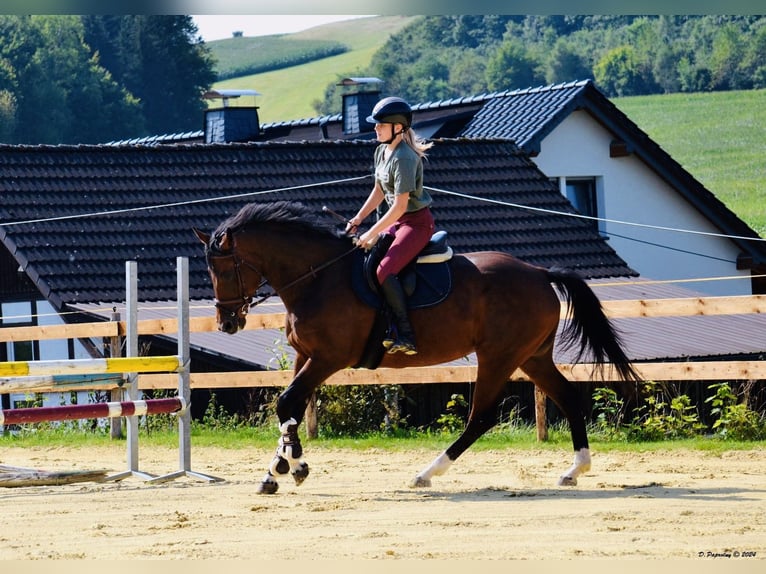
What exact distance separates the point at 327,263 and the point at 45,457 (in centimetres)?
453

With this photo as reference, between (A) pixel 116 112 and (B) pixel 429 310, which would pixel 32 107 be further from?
(B) pixel 429 310

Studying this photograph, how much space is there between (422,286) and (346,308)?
0.54 meters

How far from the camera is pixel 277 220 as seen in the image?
848 centimetres

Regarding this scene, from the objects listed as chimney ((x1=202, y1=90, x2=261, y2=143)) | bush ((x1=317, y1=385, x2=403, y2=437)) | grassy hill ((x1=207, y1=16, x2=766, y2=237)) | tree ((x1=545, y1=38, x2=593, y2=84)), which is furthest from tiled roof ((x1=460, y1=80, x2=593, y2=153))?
tree ((x1=545, y1=38, x2=593, y2=84))

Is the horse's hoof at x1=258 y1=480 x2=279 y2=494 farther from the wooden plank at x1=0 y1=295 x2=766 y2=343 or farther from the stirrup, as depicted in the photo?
the wooden plank at x1=0 y1=295 x2=766 y2=343

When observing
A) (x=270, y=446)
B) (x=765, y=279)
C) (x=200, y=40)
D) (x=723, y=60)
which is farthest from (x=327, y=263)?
(x=200, y=40)

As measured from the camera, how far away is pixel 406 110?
26.7ft

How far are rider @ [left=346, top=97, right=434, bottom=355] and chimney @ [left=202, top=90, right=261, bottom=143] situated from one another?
22.2 meters

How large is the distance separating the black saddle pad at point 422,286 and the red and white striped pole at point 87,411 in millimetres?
1726

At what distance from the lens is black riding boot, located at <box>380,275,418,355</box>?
8.13m

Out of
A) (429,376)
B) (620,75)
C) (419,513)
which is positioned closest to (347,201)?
(429,376)

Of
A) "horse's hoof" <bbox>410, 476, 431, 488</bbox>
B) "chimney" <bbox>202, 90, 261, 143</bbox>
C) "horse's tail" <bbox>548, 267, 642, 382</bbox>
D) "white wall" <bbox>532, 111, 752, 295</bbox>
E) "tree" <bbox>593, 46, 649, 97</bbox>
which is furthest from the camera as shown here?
"tree" <bbox>593, 46, 649, 97</bbox>

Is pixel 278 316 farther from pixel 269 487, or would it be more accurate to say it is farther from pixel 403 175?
pixel 403 175

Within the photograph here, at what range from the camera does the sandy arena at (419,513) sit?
5.70 m
